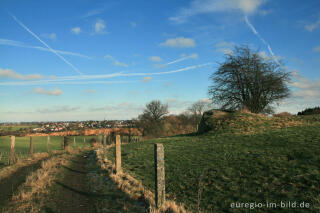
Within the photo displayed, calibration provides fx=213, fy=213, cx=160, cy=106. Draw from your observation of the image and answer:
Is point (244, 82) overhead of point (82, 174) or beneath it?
overhead

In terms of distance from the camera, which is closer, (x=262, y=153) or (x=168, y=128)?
(x=262, y=153)

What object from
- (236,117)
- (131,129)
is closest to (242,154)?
(236,117)

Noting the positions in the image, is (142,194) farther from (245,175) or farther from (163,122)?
(163,122)

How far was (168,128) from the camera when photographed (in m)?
61.6

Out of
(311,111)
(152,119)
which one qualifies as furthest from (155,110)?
(311,111)

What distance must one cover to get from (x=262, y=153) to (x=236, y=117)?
46.4 feet

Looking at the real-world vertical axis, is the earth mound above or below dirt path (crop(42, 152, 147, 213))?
above

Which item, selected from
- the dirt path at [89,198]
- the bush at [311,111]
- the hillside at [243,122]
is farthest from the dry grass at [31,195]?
the bush at [311,111]

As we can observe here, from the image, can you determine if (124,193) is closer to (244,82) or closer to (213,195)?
(213,195)

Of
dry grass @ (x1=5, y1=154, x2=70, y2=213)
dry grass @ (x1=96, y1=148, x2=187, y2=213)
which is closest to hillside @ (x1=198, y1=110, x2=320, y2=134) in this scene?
dry grass @ (x1=96, y1=148, x2=187, y2=213)

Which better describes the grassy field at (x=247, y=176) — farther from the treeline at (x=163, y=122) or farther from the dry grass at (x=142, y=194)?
the treeline at (x=163, y=122)

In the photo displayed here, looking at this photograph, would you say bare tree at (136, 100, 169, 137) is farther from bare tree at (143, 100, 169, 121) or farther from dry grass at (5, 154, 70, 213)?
dry grass at (5, 154, 70, 213)

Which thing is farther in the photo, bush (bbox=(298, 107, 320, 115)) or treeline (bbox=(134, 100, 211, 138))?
treeline (bbox=(134, 100, 211, 138))

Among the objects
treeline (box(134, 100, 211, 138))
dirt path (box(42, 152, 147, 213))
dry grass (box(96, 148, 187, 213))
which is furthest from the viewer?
treeline (box(134, 100, 211, 138))
